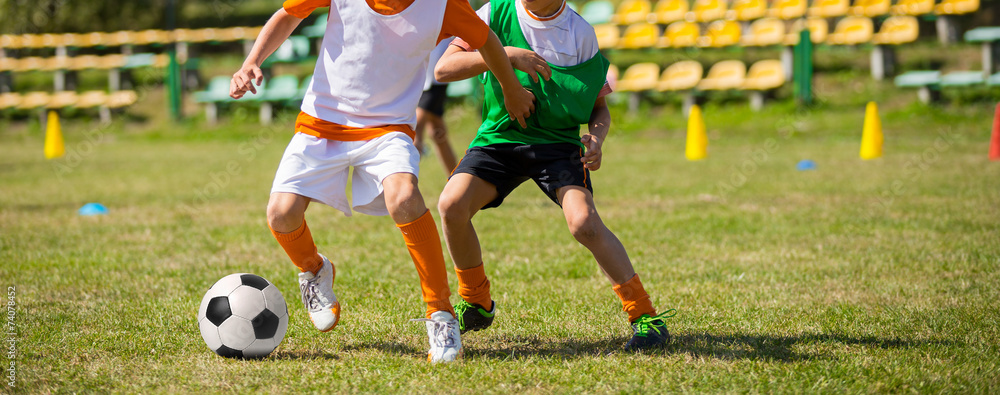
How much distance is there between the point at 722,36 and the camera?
16.5 m

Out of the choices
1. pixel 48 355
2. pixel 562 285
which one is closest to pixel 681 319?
pixel 562 285

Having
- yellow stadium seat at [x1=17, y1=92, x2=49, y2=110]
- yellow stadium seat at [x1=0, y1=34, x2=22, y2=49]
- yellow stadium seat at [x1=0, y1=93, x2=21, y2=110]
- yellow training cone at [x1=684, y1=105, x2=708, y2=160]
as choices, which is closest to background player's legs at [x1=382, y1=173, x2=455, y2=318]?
yellow training cone at [x1=684, y1=105, x2=708, y2=160]

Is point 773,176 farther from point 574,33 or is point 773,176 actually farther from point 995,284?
point 574,33

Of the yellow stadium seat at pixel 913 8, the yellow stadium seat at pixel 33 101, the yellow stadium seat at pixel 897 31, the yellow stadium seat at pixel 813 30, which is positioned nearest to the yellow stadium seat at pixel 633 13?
the yellow stadium seat at pixel 813 30

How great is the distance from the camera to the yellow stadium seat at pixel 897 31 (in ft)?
48.9

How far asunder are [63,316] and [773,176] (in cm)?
666

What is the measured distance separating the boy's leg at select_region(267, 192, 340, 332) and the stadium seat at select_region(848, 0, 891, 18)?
48.2ft

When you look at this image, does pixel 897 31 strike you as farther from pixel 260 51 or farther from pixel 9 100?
pixel 9 100

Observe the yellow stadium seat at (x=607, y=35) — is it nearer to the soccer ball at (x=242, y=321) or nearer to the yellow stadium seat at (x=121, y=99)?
the yellow stadium seat at (x=121, y=99)

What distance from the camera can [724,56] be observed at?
1709 cm

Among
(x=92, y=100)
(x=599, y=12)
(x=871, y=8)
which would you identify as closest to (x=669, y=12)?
(x=599, y=12)

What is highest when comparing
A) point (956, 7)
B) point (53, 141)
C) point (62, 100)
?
point (956, 7)

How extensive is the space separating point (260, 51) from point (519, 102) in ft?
3.03

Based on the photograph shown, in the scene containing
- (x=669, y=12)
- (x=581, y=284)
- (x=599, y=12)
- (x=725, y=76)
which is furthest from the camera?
(x=599, y=12)
